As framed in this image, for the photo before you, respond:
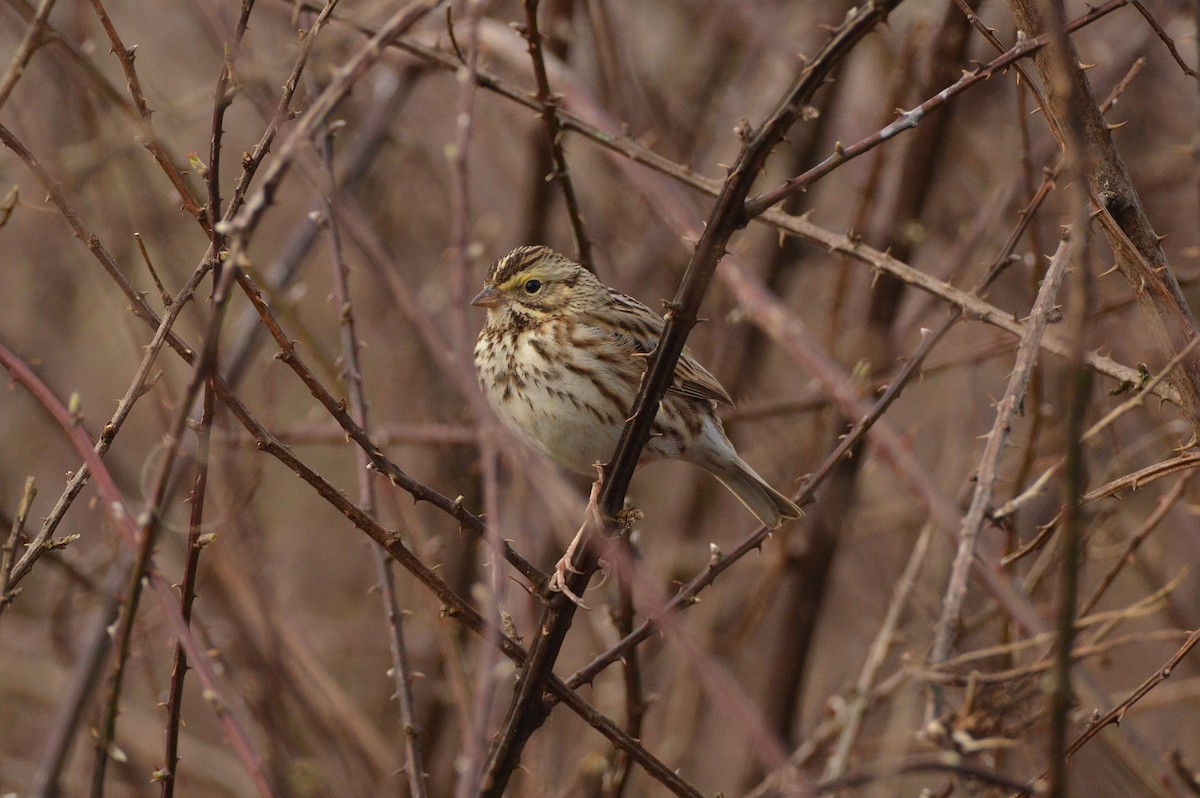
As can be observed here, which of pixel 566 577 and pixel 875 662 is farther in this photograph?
pixel 875 662

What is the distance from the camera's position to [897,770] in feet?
5.95

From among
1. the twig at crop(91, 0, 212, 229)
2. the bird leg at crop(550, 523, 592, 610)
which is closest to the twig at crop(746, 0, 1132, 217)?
the bird leg at crop(550, 523, 592, 610)

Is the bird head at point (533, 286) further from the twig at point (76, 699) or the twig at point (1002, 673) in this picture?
the twig at point (1002, 673)

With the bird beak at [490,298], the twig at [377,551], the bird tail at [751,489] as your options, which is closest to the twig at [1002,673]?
the twig at [377,551]

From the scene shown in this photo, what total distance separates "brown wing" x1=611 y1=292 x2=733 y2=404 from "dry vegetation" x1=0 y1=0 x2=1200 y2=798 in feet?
1.29

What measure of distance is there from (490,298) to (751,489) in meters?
1.14

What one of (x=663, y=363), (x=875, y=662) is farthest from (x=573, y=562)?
(x=875, y=662)

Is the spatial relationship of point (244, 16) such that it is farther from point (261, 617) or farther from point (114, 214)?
point (114, 214)

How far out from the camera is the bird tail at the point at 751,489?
168 inches

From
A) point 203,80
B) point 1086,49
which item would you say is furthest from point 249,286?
point 203,80

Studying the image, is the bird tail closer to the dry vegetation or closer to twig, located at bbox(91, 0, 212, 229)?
the dry vegetation

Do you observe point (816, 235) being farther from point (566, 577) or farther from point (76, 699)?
point (76, 699)

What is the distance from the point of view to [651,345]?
13.6 ft

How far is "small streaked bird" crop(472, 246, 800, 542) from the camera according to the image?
13.1 feet
